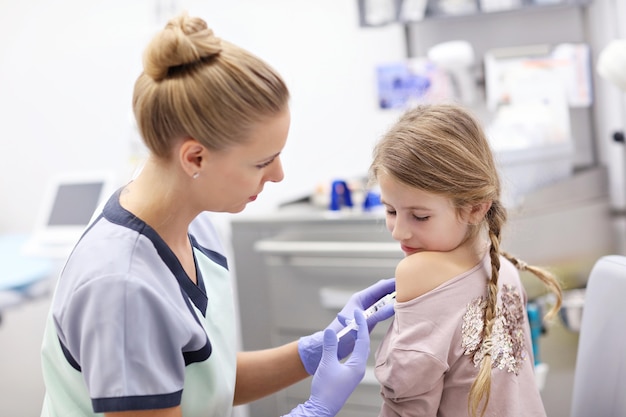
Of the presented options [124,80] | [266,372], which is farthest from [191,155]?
[124,80]

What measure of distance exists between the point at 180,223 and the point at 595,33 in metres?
1.87

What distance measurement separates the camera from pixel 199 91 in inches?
40.3

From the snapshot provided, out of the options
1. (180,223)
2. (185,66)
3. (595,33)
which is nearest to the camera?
(185,66)

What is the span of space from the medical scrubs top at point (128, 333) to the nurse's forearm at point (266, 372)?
0.17m

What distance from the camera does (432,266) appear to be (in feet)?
3.69

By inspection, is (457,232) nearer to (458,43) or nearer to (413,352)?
(413,352)

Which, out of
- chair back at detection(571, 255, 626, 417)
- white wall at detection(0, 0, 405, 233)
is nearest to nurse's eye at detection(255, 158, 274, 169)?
chair back at detection(571, 255, 626, 417)

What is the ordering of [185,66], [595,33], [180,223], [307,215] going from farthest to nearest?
[595,33]
[307,215]
[180,223]
[185,66]

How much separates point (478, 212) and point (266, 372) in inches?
19.8

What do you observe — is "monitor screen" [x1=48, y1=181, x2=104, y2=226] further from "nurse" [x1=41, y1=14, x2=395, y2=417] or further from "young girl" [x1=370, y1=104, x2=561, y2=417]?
"young girl" [x1=370, y1=104, x2=561, y2=417]

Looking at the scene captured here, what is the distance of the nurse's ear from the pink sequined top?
0.36 meters

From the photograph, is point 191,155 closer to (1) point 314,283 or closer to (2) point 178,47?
(2) point 178,47

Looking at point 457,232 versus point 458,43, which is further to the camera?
point 458,43

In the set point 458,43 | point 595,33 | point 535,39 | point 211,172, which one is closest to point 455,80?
point 458,43
